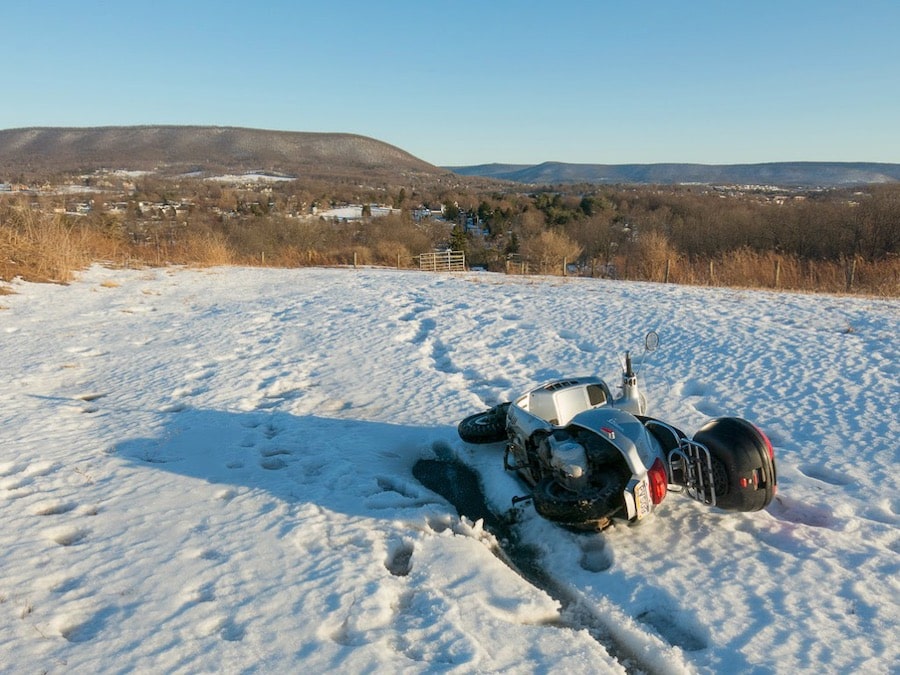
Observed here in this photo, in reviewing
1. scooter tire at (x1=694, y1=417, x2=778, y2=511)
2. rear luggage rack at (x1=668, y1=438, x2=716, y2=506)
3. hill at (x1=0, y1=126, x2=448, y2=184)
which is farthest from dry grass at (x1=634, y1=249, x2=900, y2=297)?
hill at (x1=0, y1=126, x2=448, y2=184)

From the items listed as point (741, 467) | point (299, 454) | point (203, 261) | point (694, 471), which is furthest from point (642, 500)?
point (203, 261)

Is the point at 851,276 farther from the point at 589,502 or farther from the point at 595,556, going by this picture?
the point at 589,502

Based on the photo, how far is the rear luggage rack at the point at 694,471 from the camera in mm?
4410

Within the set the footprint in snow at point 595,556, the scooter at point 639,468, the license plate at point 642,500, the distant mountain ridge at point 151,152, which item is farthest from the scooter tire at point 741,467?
the distant mountain ridge at point 151,152

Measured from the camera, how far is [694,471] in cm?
447

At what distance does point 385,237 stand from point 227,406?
5676cm

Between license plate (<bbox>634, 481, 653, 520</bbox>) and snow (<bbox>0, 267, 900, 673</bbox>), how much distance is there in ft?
1.25

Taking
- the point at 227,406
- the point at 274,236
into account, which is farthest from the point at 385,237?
the point at 227,406

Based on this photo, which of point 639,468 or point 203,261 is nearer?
point 639,468

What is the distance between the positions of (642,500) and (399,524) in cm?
184

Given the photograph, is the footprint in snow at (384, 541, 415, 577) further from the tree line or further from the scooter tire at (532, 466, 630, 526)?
the tree line

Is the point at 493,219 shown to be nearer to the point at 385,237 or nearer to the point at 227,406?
the point at 385,237

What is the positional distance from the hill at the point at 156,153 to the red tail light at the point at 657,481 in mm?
165610

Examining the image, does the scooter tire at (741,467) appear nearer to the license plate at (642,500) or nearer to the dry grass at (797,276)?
the license plate at (642,500)
